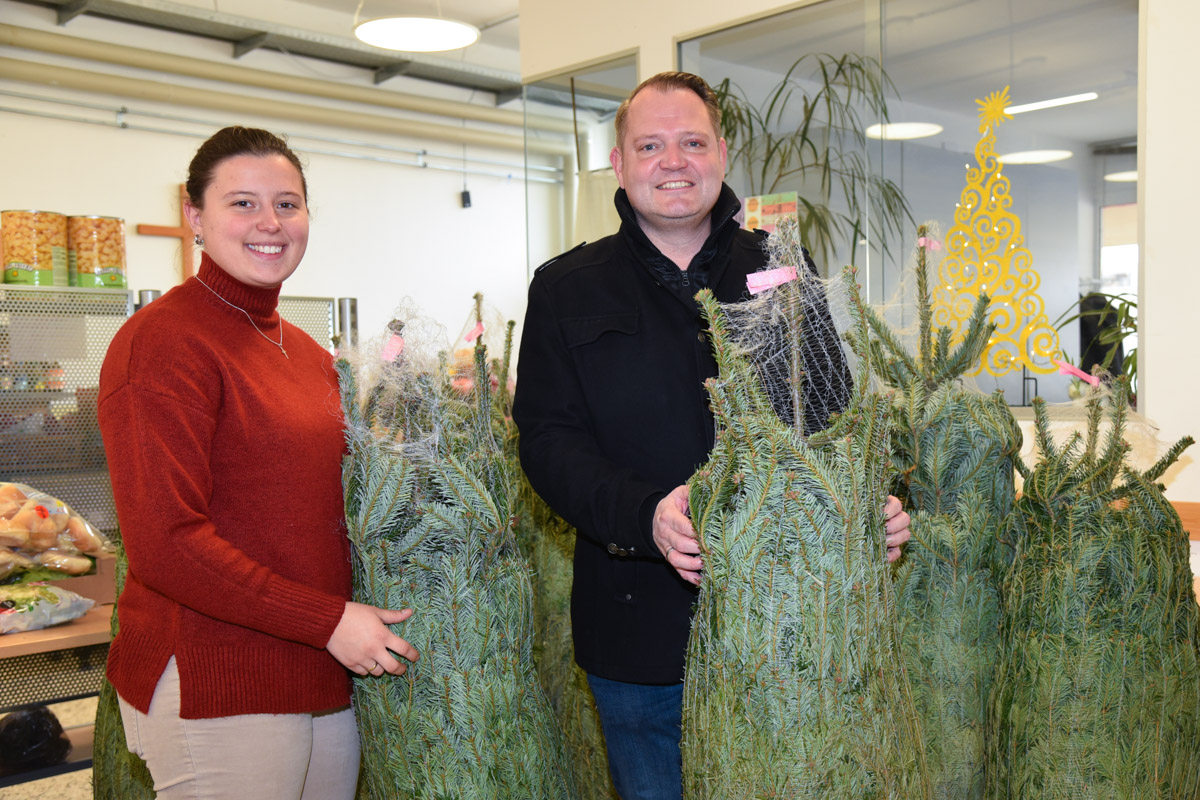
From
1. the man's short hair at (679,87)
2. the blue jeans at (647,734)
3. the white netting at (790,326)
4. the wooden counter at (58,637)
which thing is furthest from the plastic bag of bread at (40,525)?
the white netting at (790,326)

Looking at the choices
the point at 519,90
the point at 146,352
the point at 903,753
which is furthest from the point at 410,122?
the point at 903,753

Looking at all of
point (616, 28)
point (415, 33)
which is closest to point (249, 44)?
point (415, 33)

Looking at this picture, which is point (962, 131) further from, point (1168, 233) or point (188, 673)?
point (188, 673)

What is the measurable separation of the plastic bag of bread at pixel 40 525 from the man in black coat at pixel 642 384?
4.27 feet

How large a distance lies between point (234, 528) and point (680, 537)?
2.07ft

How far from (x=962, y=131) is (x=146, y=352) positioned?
9.14ft

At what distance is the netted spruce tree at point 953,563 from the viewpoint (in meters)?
1.65

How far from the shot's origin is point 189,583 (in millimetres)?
1216

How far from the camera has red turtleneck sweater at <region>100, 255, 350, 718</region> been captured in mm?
1213

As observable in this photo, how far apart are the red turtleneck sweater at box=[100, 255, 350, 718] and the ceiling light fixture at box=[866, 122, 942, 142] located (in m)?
2.53

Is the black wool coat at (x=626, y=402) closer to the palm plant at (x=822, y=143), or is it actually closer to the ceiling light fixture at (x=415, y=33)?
the palm plant at (x=822, y=143)

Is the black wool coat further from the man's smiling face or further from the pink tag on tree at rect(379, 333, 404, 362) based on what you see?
the pink tag on tree at rect(379, 333, 404, 362)

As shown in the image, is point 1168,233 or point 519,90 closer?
point 1168,233

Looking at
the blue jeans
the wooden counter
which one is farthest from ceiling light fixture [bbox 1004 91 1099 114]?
the wooden counter
